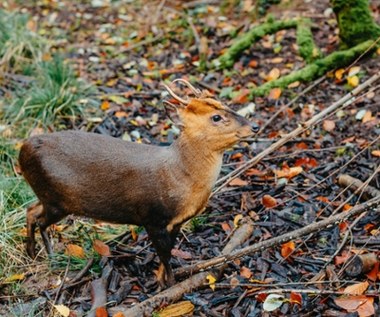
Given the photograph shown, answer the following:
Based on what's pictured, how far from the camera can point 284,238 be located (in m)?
4.41

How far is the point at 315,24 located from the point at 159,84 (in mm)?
1996

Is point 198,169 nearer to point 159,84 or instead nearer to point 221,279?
point 221,279

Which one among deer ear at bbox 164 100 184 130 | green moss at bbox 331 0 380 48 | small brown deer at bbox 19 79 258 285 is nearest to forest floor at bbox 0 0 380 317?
green moss at bbox 331 0 380 48

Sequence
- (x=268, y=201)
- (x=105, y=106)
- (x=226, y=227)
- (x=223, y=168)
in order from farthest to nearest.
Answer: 1. (x=105, y=106)
2. (x=223, y=168)
3. (x=268, y=201)
4. (x=226, y=227)

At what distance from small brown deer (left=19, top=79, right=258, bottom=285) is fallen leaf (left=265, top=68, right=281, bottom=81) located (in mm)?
3192

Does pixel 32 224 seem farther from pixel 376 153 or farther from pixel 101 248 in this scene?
pixel 376 153

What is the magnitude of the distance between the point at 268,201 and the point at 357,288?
1.35 meters

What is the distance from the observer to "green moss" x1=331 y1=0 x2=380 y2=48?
275 inches

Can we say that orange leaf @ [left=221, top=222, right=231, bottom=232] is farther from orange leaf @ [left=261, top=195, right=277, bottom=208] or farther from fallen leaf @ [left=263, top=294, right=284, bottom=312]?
fallen leaf @ [left=263, top=294, right=284, bottom=312]

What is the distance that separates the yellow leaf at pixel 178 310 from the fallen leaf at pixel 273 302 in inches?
19.2

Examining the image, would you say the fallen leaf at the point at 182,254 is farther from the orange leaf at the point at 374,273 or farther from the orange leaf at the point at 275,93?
the orange leaf at the point at 275,93

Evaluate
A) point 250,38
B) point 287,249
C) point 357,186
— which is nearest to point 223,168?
point 357,186

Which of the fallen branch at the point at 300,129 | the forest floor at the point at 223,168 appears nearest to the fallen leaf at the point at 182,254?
the forest floor at the point at 223,168

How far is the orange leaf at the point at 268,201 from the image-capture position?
545 centimetres
